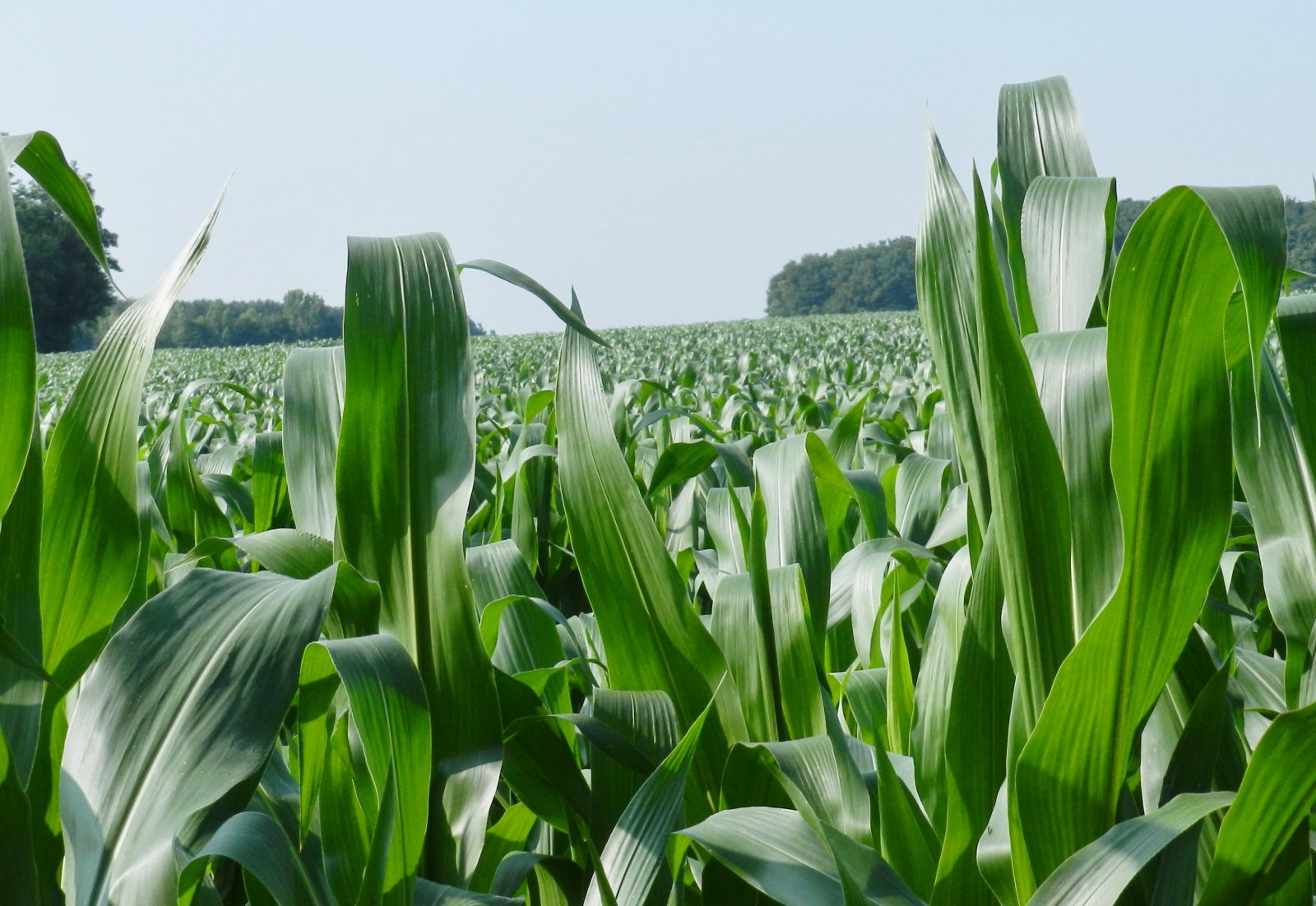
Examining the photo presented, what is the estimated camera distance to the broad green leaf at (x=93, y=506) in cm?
49

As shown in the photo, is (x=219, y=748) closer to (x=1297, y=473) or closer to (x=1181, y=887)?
(x=1181, y=887)

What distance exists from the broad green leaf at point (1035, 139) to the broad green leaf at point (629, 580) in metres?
0.24

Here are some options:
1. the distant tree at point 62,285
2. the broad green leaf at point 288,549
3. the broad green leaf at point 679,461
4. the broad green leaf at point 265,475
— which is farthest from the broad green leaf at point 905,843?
the distant tree at point 62,285

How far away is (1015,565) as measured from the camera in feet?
1.35

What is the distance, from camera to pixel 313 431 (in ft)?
2.50

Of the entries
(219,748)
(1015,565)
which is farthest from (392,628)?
(1015,565)

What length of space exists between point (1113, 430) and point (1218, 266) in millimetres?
68

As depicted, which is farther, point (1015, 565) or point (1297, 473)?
point (1297, 473)

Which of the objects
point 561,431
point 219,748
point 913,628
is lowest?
point 913,628

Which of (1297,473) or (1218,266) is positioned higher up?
(1218,266)

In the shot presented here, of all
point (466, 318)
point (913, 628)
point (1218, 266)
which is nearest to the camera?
point (1218, 266)

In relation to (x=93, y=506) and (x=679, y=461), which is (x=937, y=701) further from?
(x=679, y=461)

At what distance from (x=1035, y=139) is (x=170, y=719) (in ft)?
1.70

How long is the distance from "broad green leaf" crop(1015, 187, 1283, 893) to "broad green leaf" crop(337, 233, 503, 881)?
0.27 metres
